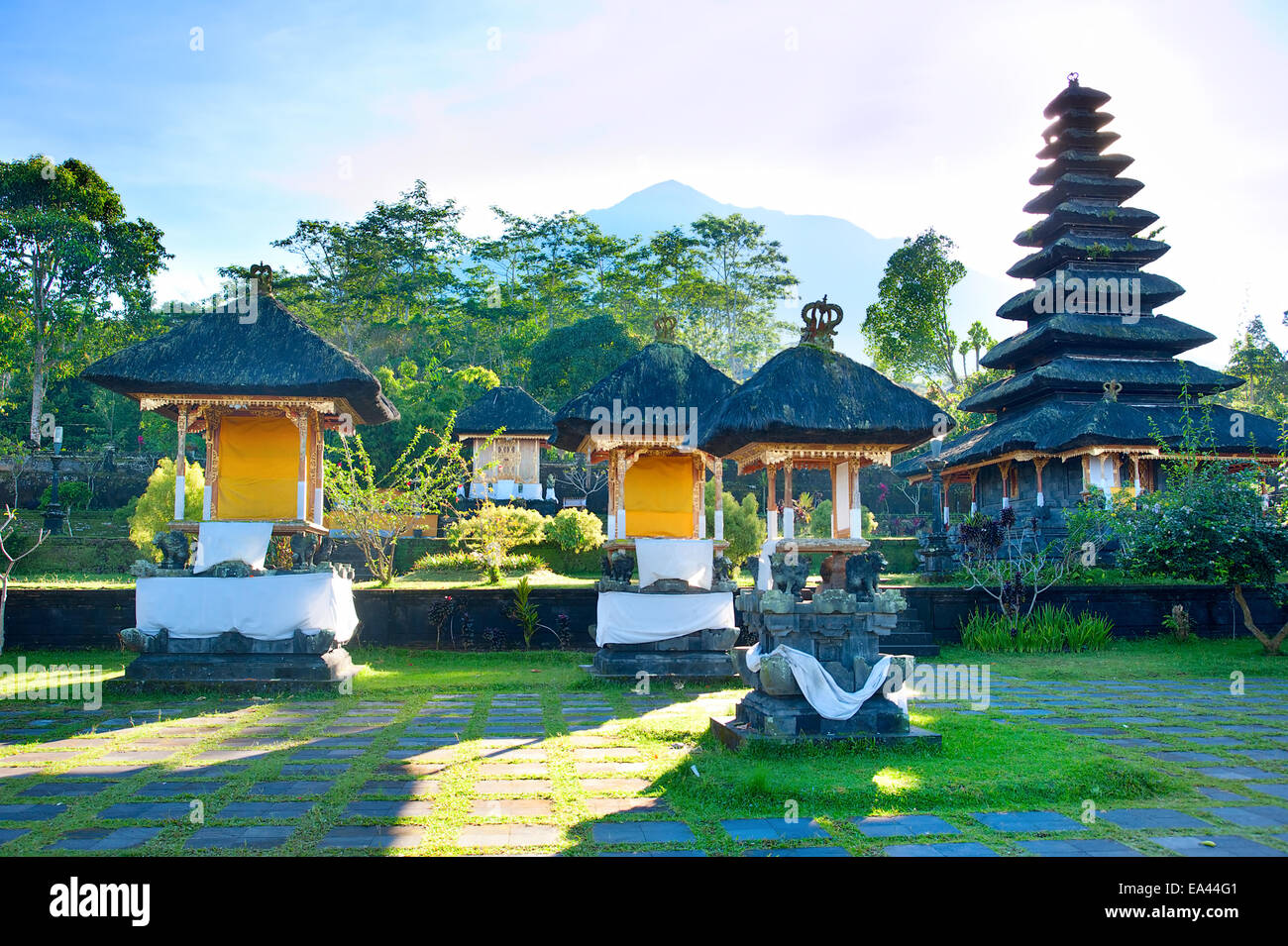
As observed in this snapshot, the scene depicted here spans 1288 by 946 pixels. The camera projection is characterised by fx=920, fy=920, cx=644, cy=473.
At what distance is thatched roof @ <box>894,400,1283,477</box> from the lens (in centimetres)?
2123

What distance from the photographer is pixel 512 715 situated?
930cm

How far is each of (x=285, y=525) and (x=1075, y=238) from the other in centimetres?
2274

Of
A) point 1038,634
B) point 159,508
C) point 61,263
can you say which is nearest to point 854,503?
point 1038,634

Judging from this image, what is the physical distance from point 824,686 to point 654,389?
661cm

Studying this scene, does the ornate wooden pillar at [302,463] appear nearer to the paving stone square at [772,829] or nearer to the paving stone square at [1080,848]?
the paving stone square at [772,829]

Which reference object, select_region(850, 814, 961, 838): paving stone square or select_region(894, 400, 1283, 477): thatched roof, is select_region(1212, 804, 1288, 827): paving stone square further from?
select_region(894, 400, 1283, 477): thatched roof

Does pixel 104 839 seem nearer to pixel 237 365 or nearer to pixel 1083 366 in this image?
pixel 237 365

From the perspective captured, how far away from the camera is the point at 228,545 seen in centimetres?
1155

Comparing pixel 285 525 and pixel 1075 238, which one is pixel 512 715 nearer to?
pixel 285 525

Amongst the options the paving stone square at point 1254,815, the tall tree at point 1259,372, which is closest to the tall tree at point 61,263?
the paving stone square at point 1254,815

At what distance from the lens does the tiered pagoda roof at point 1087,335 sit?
22.6 meters

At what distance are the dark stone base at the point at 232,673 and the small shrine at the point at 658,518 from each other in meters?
3.57

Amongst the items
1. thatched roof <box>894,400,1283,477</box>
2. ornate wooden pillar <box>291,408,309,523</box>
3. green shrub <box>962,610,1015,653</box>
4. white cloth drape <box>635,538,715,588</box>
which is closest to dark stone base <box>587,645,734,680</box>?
white cloth drape <box>635,538,715,588</box>

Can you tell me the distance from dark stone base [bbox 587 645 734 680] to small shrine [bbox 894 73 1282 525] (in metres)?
13.2
